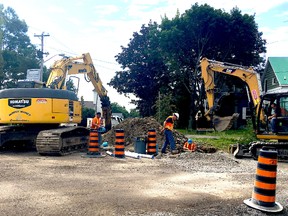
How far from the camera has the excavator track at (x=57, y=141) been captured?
1184 centimetres

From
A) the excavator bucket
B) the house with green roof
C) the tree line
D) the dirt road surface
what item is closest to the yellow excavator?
the dirt road surface

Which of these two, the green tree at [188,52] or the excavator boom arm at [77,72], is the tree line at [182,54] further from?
the excavator boom arm at [77,72]

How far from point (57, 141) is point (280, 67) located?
89.4 feet

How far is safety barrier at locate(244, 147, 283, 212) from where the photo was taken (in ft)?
19.2

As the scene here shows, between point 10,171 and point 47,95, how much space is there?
4512mm

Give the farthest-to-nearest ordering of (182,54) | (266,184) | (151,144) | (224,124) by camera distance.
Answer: (182,54)
(224,124)
(151,144)
(266,184)

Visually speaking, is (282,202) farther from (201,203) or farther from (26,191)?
(26,191)

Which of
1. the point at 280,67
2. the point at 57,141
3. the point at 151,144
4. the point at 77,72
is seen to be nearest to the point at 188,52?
the point at 280,67

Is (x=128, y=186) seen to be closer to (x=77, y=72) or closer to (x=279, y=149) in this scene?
(x=279, y=149)

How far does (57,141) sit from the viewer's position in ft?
38.8

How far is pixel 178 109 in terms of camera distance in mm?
34938

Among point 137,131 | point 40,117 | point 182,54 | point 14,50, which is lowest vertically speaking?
point 137,131

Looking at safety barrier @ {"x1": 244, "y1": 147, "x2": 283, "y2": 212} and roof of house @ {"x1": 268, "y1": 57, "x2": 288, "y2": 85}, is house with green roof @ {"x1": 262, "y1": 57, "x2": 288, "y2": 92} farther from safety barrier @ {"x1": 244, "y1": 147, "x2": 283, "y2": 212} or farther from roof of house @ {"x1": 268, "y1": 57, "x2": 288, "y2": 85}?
→ safety barrier @ {"x1": 244, "y1": 147, "x2": 283, "y2": 212}

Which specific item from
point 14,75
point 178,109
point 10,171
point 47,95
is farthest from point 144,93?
point 10,171
